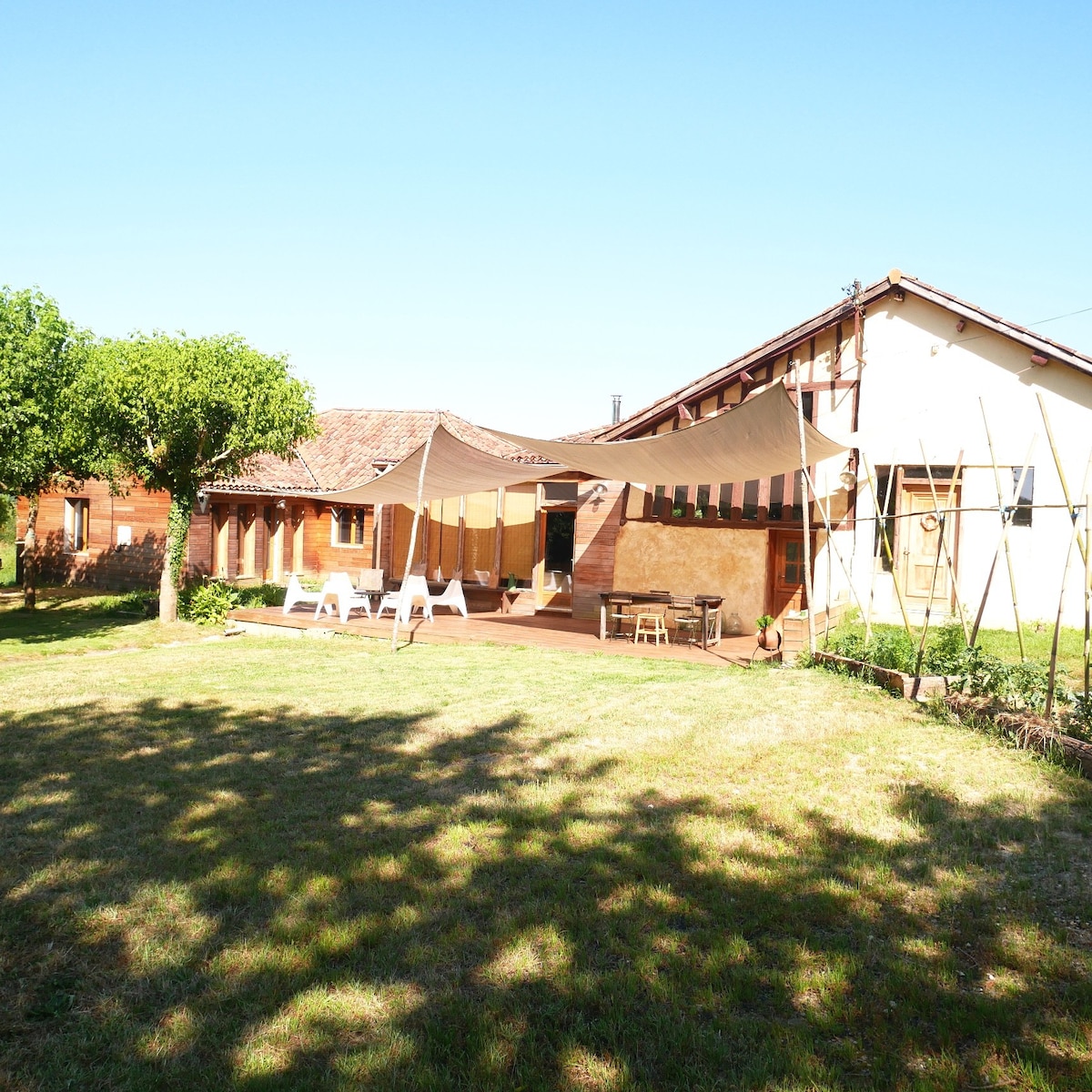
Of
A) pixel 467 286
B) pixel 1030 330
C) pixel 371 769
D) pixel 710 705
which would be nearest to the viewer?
pixel 371 769

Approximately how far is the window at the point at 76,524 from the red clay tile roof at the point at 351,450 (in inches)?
153

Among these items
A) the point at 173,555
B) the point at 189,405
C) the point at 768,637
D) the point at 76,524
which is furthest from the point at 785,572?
the point at 76,524

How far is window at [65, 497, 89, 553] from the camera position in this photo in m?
21.3

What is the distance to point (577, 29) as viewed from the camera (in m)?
8.91

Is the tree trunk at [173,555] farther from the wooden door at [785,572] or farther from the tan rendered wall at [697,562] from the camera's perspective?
the wooden door at [785,572]

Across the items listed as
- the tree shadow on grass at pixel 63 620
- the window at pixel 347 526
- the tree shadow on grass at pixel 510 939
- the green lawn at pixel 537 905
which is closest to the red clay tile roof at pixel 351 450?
the window at pixel 347 526

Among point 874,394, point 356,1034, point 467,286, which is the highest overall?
point 467,286

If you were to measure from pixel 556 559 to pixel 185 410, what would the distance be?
721 centimetres

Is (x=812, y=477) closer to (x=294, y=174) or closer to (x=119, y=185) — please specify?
(x=294, y=174)

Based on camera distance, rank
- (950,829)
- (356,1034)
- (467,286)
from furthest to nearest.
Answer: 1. (467,286)
2. (950,829)
3. (356,1034)

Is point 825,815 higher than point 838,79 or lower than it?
lower

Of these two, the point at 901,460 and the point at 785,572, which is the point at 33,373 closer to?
the point at 785,572

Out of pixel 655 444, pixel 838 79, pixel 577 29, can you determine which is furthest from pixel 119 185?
pixel 838 79

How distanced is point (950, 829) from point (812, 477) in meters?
8.53
